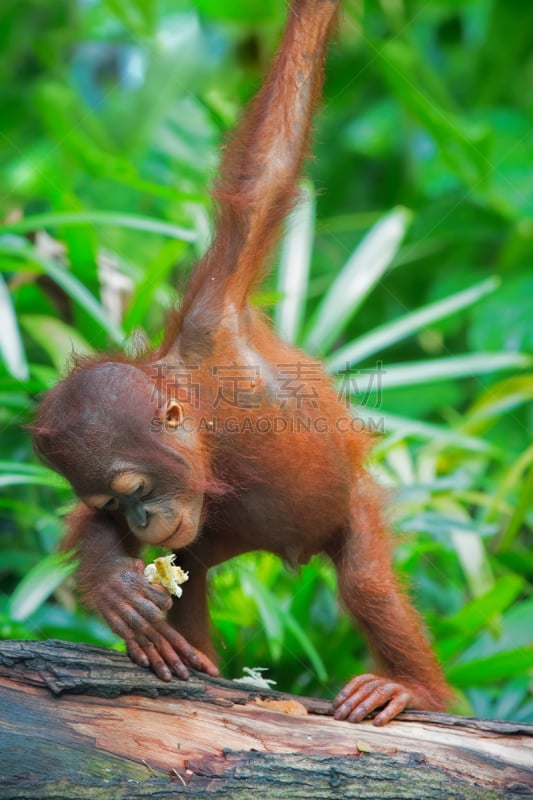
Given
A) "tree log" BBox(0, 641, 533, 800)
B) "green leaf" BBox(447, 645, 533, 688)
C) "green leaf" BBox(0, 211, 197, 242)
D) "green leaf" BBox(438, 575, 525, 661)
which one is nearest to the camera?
"tree log" BBox(0, 641, 533, 800)

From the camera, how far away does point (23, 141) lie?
17.9 ft

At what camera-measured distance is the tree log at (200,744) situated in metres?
1.59

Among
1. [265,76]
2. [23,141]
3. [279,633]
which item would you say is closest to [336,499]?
[279,633]

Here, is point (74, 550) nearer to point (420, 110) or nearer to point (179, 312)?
point (179, 312)

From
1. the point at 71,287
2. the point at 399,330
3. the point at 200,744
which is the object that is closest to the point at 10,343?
the point at 71,287

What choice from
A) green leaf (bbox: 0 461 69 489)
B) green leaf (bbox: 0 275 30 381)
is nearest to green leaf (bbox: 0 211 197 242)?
green leaf (bbox: 0 275 30 381)

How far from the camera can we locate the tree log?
159 cm

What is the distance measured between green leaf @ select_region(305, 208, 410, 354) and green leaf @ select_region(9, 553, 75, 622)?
3.81ft

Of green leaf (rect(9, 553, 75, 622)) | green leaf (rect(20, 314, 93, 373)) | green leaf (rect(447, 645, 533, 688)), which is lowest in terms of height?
green leaf (rect(447, 645, 533, 688))

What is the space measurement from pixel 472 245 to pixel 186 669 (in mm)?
3435

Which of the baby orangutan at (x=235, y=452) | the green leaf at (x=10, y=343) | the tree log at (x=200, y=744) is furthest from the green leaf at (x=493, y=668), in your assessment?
the green leaf at (x=10, y=343)

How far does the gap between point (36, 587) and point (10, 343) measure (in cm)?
80

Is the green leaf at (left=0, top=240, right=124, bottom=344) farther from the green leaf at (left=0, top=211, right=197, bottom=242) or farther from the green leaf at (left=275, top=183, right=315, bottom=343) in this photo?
the green leaf at (left=275, top=183, right=315, bottom=343)

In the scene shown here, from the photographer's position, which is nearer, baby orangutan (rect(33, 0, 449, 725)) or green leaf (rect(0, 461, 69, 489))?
baby orangutan (rect(33, 0, 449, 725))
